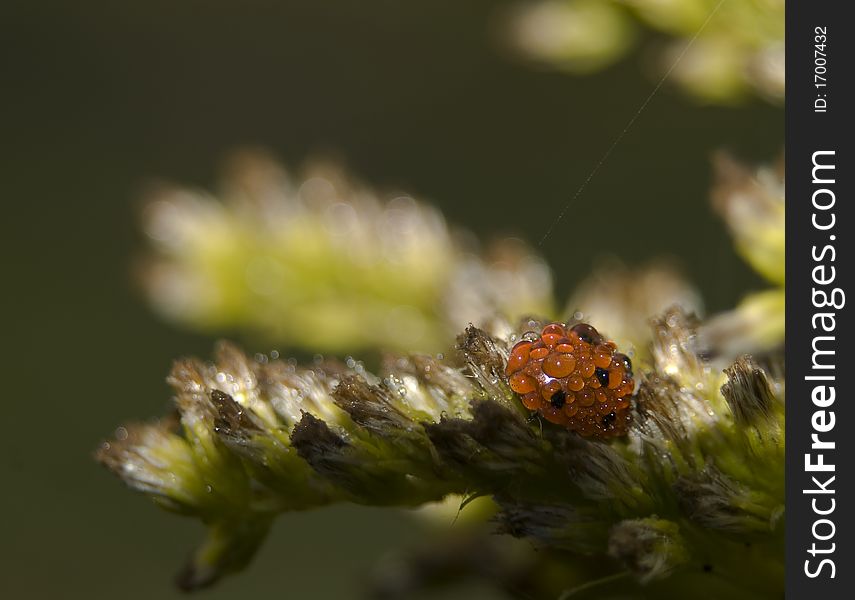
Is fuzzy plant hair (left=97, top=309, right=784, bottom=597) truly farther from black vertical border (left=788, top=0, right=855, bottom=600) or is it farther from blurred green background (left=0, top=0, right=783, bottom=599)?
blurred green background (left=0, top=0, right=783, bottom=599)

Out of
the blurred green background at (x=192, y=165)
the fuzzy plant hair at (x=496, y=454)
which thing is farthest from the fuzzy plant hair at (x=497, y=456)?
the blurred green background at (x=192, y=165)

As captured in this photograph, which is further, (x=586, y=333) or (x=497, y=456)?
(x=586, y=333)

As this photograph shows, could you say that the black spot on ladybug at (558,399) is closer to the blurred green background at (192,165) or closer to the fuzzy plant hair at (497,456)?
the fuzzy plant hair at (497,456)

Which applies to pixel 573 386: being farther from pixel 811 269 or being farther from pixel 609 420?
pixel 811 269

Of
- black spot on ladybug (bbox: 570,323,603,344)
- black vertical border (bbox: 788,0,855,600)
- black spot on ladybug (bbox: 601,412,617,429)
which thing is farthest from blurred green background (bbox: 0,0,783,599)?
black spot on ladybug (bbox: 601,412,617,429)

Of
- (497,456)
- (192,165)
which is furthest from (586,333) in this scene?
(192,165)
